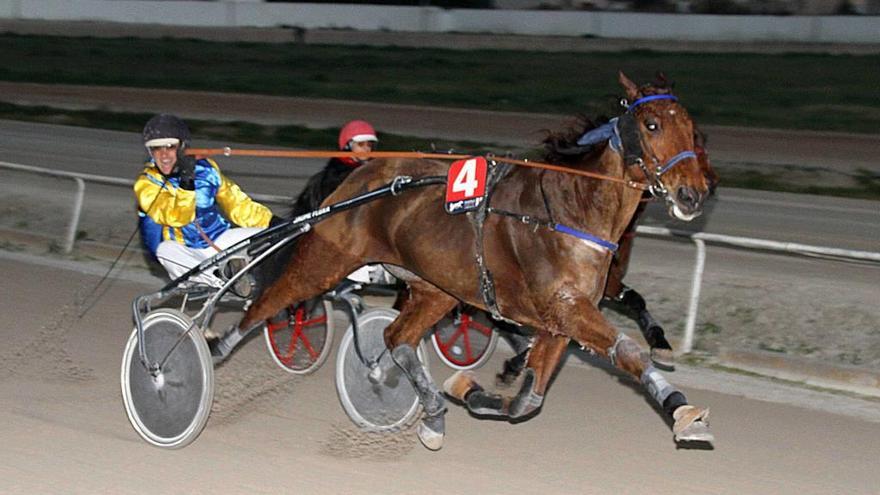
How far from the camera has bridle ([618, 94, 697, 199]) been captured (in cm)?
450

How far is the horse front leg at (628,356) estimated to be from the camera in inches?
176

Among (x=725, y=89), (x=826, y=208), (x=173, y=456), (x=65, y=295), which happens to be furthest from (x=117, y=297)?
(x=725, y=89)

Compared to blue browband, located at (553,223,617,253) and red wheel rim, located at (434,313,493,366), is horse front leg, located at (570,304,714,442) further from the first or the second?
red wheel rim, located at (434,313,493,366)

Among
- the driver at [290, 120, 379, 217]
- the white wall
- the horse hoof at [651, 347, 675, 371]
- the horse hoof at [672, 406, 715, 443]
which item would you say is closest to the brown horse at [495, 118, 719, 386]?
the horse hoof at [651, 347, 675, 371]

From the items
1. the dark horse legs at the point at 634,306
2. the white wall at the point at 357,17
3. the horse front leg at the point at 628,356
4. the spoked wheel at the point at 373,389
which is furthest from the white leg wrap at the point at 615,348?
the white wall at the point at 357,17

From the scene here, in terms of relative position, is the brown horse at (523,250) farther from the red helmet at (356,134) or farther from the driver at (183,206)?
the red helmet at (356,134)

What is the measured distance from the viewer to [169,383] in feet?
17.5

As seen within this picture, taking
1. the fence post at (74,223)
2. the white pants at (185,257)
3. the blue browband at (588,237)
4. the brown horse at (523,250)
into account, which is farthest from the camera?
the fence post at (74,223)

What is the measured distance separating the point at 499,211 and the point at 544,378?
2.27ft

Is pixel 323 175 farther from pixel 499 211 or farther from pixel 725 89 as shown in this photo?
pixel 725 89

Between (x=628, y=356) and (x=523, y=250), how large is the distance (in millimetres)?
613

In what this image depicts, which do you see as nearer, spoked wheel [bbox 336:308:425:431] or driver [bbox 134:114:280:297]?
driver [bbox 134:114:280:297]

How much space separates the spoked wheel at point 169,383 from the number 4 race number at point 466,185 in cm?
123

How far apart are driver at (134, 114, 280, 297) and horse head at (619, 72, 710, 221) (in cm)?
197
